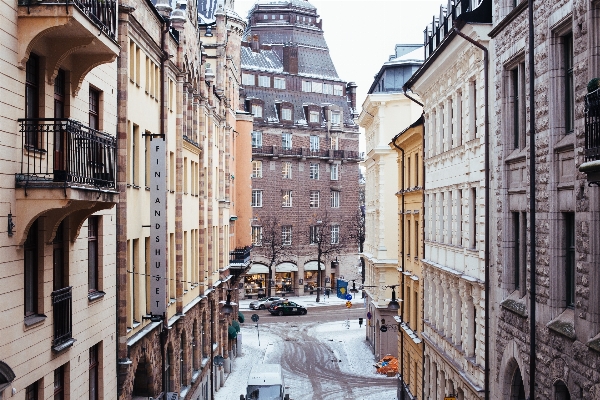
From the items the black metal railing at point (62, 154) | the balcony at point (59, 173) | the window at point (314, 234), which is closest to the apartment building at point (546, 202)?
the balcony at point (59, 173)

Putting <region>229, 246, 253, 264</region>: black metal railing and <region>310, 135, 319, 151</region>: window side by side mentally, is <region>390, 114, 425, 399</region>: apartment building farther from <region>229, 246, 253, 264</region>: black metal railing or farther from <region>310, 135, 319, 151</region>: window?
<region>310, 135, 319, 151</region>: window

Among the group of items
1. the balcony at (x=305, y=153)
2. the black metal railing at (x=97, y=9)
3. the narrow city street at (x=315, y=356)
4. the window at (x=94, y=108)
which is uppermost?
the balcony at (x=305, y=153)

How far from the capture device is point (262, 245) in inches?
3292

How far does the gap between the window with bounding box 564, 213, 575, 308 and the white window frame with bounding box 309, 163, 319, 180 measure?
240 feet

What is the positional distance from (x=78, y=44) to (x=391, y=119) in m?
35.9

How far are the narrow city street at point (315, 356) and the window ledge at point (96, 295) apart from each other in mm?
21549

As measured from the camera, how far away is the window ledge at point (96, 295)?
16.2 m

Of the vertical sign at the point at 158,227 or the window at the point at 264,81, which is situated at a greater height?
the window at the point at 264,81

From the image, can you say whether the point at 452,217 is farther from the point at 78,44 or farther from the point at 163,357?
the point at 78,44

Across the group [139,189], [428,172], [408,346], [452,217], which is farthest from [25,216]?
[408,346]

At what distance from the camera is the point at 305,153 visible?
286ft

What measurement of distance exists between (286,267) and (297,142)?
542 inches

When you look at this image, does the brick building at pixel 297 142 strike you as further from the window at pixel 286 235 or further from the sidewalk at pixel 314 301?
the sidewalk at pixel 314 301

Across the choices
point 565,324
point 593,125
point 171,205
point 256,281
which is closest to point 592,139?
point 593,125
